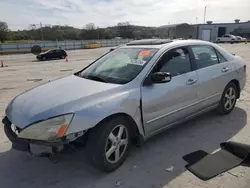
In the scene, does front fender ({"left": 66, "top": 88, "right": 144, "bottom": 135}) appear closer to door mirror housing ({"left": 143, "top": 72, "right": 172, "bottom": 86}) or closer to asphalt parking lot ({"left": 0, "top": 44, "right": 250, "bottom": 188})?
door mirror housing ({"left": 143, "top": 72, "right": 172, "bottom": 86})

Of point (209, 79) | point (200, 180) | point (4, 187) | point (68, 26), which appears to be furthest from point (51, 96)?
point (68, 26)

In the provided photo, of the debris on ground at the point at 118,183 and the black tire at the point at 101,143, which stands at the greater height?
the black tire at the point at 101,143

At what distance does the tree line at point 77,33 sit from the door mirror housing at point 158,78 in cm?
4462

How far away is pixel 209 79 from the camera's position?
402cm

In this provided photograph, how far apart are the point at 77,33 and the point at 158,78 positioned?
220 ft

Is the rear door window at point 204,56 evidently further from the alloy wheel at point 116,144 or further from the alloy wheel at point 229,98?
the alloy wheel at point 116,144

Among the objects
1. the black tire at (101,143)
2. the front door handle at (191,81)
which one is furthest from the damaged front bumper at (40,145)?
the front door handle at (191,81)

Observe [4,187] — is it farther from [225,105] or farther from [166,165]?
[225,105]

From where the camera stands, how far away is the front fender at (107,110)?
2516 mm

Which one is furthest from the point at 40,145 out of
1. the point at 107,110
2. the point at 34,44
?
the point at 34,44

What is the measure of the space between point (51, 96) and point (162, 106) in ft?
4.91

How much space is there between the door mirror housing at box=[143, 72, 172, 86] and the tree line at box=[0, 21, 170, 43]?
4462 cm

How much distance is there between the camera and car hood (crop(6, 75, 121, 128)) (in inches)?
101

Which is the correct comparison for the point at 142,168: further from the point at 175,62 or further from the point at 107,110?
the point at 175,62
